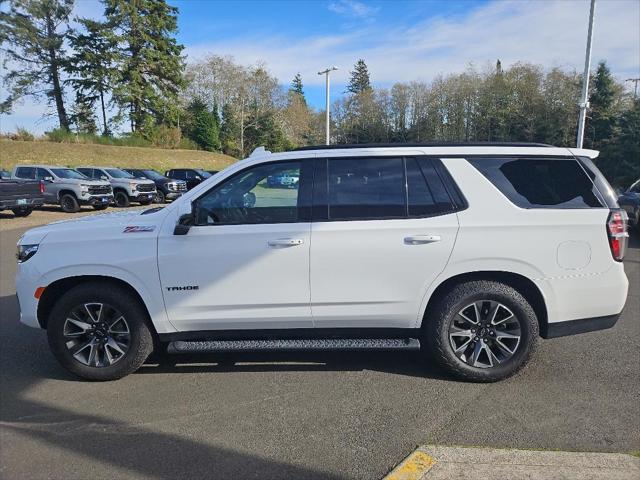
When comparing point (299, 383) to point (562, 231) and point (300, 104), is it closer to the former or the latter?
point (562, 231)

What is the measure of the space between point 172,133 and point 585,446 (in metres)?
50.5

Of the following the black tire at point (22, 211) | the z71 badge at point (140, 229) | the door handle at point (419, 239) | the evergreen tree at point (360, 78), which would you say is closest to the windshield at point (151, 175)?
the black tire at point (22, 211)

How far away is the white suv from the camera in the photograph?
369 centimetres

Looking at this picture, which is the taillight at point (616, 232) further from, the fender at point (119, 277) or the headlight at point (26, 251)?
the headlight at point (26, 251)

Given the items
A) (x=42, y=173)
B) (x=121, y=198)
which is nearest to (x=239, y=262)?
(x=42, y=173)

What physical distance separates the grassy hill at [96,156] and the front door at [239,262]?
33.8 meters

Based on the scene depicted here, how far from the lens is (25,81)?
4212cm

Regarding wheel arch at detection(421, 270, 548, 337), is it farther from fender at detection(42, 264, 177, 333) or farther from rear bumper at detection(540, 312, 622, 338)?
fender at detection(42, 264, 177, 333)

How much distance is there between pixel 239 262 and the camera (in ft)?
12.2

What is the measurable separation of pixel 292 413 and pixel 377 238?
Result: 4.91 ft

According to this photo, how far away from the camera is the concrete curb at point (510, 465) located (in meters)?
2.63

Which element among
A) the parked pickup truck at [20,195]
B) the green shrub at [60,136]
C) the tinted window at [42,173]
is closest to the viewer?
the parked pickup truck at [20,195]

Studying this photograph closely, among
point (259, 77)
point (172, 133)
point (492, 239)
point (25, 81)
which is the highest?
point (259, 77)

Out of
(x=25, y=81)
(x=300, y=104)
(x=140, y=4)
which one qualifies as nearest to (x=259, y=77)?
(x=300, y=104)
